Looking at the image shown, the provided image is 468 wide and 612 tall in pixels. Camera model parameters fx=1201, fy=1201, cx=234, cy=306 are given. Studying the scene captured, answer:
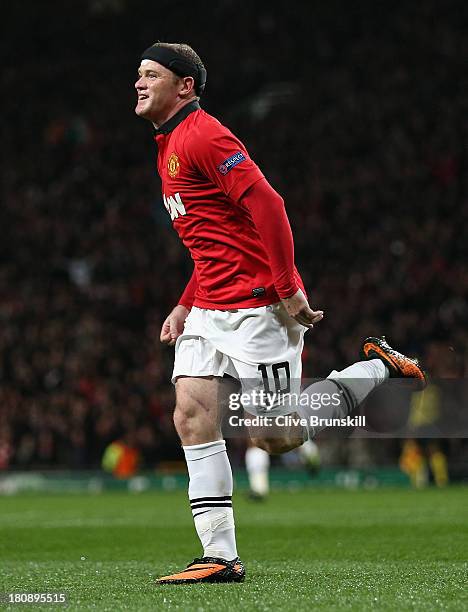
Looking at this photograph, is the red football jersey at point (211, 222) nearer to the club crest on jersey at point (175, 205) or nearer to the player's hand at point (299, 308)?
the club crest on jersey at point (175, 205)

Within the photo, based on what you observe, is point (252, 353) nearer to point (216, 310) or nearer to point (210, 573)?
point (216, 310)

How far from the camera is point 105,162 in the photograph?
2369cm

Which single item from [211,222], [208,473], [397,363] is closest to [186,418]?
[208,473]

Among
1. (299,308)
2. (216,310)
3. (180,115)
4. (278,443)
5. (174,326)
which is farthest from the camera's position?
(174,326)

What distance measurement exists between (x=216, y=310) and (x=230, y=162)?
2.04 feet

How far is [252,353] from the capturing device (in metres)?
4.85

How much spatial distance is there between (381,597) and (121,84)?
22.4m

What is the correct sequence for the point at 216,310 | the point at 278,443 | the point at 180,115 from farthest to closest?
the point at 180,115
the point at 216,310
the point at 278,443

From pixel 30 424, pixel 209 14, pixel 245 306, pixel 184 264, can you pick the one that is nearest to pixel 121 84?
pixel 209 14

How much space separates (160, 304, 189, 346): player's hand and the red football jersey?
0.88 feet

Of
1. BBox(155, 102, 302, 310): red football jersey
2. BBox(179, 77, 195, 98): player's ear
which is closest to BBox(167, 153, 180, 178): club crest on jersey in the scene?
BBox(155, 102, 302, 310): red football jersey

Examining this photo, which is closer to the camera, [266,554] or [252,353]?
[252,353]

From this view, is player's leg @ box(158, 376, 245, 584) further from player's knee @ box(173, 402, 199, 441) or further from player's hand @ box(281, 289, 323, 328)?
player's hand @ box(281, 289, 323, 328)

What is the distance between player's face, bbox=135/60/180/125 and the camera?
504 centimetres
